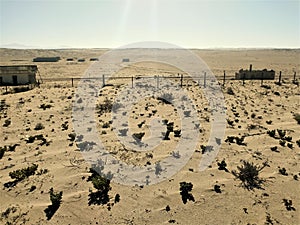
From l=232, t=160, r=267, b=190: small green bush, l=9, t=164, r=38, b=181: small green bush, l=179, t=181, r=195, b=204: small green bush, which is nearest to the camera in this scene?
l=179, t=181, r=195, b=204: small green bush

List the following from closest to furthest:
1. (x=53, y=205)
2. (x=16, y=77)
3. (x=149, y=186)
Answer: (x=53, y=205)
(x=149, y=186)
(x=16, y=77)

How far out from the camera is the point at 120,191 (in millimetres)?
8023

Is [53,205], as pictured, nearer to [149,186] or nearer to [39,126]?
[149,186]

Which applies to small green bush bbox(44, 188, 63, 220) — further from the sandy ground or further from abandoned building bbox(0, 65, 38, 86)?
abandoned building bbox(0, 65, 38, 86)

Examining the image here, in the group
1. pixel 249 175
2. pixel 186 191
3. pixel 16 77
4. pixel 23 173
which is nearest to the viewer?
pixel 186 191

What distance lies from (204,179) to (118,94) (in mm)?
14289

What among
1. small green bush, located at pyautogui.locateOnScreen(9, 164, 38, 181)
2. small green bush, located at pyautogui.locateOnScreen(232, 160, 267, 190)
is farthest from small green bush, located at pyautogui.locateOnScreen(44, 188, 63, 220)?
small green bush, located at pyautogui.locateOnScreen(232, 160, 267, 190)

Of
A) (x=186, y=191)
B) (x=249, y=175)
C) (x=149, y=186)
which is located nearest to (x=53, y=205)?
(x=149, y=186)

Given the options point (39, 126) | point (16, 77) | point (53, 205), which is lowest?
point (53, 205)

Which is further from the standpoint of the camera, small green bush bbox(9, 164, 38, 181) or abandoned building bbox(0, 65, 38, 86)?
abandoned building bbox(0, 65, 38, 86)

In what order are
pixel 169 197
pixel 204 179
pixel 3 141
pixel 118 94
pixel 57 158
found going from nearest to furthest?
pixel 169 197, pixel 204 179, pixel 57 158, pixel 3 141, pixel 118 94

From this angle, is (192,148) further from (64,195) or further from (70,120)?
(70,120)

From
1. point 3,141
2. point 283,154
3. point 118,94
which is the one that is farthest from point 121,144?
point 118,94

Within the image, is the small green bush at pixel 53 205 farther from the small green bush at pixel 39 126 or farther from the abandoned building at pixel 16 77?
the abandoned building at pixel 16 77
